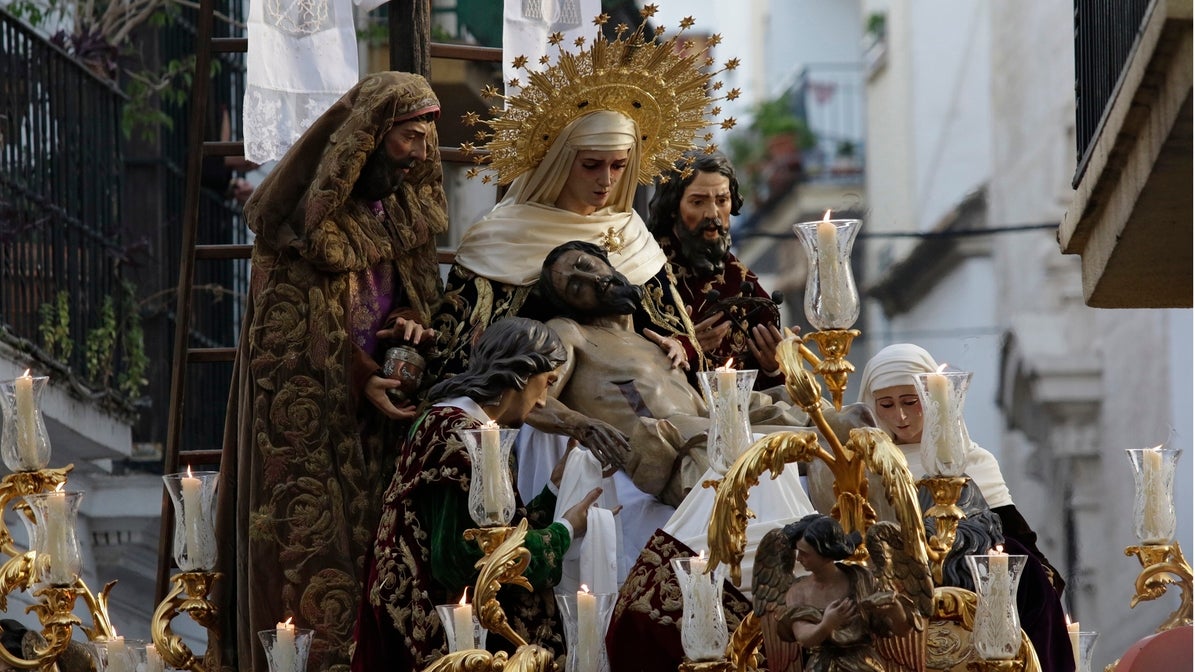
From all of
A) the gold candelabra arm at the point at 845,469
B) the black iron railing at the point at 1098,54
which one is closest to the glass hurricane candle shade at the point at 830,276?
the gold candelabra arm at the point at 845,469

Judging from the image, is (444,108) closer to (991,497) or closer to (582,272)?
(582,272)

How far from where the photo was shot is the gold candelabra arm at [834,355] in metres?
7.26

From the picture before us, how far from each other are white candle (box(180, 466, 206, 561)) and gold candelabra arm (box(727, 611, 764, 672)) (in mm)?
1555

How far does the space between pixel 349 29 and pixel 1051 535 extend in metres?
10.2

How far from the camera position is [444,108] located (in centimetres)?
1278

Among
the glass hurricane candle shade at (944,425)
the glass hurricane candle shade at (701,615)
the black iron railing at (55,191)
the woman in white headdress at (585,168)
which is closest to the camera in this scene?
the glass hurricane candle shade at (944,425)

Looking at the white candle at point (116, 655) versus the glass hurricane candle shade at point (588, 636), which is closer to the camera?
the glass hurricane candle shade at point (588, 636)

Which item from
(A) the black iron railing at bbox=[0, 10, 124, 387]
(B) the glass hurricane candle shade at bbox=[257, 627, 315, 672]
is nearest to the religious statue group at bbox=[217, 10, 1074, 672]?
(B) the glass hurricane candle shade at bbox=[257, 627, 315, 672]

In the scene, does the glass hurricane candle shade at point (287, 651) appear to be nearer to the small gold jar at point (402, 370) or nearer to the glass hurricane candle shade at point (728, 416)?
the glass hurricane candle shade at point (728, 416)

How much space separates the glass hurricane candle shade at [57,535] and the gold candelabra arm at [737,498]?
1851 millimetres

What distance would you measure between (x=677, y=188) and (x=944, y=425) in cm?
307

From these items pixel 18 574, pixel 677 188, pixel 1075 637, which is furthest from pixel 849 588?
pixel 677 188

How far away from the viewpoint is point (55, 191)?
1322cm

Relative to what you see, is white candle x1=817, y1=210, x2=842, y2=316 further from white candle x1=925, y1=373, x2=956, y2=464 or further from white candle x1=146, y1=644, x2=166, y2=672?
white candle x1=146, y1=644, x2=166, y2=672
